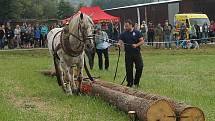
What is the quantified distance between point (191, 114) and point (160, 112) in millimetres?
492

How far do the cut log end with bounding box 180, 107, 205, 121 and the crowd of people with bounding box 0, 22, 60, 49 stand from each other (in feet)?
93.8

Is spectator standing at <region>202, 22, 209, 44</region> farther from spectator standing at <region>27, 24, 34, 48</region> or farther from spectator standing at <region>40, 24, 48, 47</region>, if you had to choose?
spectator standing at <region>27, 24, 34, 48</region>

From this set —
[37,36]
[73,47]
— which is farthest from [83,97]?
[37,36]

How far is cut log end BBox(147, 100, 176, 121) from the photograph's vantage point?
328 inches

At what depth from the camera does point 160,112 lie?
8.33m

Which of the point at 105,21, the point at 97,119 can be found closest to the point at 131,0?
the point at 105,21

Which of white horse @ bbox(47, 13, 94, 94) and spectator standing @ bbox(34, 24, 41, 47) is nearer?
white horse @ bbox(47, 13, 94, 94)

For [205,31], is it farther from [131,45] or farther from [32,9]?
[32,9]

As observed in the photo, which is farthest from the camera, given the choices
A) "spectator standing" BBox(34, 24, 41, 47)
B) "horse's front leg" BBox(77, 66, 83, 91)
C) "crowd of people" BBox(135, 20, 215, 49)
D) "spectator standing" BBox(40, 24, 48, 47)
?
"spectator standing" BBox(34, 24, 41, 47)

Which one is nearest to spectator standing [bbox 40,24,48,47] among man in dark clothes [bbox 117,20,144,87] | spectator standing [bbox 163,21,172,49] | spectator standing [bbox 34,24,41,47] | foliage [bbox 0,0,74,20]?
spectator standing [bbox 34,24,41,47]

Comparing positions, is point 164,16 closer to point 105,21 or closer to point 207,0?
point 207,0

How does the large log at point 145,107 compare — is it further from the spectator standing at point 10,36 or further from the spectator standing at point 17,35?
the spectator standing at point 17,35

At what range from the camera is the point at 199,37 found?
119ft

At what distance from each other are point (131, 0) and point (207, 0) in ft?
251
